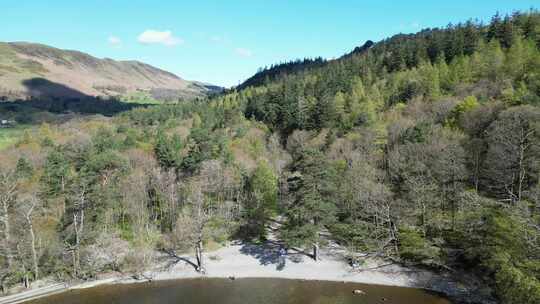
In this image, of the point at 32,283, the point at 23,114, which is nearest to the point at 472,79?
the point at 32,283

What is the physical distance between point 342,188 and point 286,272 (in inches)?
528

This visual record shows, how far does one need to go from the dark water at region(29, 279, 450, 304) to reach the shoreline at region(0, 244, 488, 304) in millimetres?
1074

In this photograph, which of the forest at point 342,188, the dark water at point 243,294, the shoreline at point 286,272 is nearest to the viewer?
the dark water at point 243,294

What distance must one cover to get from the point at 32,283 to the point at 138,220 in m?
14.0

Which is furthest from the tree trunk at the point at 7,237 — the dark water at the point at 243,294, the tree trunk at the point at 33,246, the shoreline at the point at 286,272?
the dark water at the point at 243,294

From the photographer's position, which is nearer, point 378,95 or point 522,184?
point 522,184

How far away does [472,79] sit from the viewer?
71812 millimetres

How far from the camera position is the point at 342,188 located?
47.2 metres

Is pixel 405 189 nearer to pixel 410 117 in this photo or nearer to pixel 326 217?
pixel 326 217

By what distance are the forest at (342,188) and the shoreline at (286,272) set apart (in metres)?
1.58

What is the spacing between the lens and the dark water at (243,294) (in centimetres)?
3484

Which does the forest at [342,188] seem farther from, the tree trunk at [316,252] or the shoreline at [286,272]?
the shoreline at [286,272]

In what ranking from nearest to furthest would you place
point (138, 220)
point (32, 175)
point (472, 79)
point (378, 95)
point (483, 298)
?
point (483, 298) → point (138, 220) → point (32, 175) → point (472, 79) → point (378, 95)

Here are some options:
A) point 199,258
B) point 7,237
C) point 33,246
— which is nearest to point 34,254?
point 33,246
